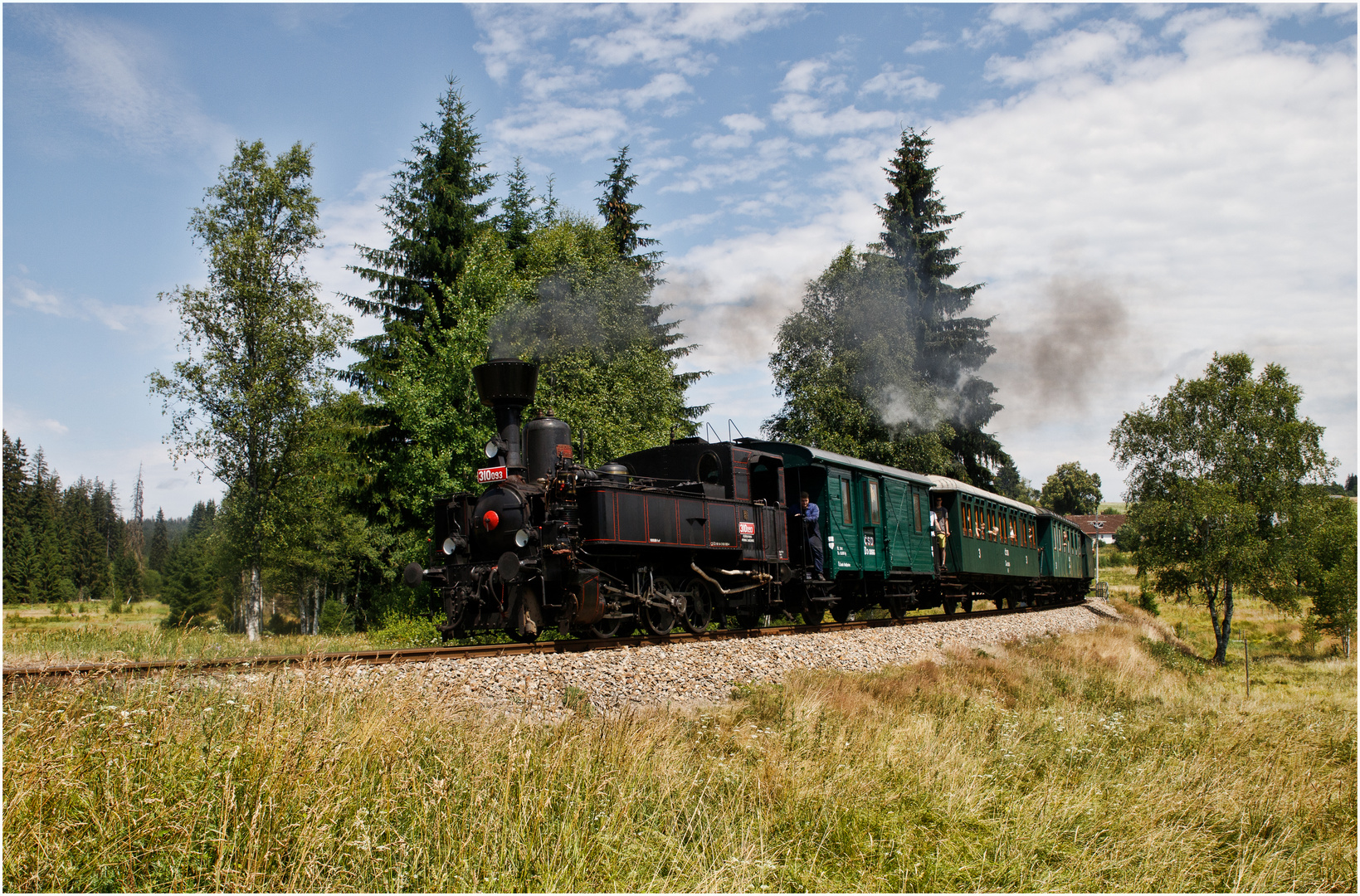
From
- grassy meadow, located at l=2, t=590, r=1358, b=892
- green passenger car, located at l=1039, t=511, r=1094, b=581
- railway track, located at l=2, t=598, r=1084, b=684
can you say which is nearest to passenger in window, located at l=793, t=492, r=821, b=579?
railway track, located at l=2, t=598, r=1084, b=684

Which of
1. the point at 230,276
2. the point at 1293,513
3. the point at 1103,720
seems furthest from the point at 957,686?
→ the point at 1293,513

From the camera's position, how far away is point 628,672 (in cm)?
953

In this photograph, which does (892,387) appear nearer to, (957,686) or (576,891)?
(957,686)

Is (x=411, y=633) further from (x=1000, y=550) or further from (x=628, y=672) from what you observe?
(x=1000, y=550)

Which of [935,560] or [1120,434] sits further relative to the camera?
[1120,434]

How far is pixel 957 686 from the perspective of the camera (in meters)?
11.5

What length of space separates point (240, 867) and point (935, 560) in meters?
18.2

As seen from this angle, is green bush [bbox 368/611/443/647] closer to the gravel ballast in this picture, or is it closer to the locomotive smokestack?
the locomotive smokestack

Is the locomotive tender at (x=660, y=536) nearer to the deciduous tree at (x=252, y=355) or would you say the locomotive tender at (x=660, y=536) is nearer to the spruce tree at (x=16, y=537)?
the deciduous tree at (x=252, y=355)

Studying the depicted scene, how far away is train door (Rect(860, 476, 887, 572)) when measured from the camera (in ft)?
55.3

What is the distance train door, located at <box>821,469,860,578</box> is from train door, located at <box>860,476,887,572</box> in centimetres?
31

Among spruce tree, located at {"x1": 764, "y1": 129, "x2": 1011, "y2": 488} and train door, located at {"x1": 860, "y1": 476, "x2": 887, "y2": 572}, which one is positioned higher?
spruce tree, located at {"x1": 764, "y1": 129, "x2": 1011, "y2": 488}

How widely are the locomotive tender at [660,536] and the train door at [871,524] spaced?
0.04 m

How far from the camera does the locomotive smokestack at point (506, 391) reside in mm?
12273
